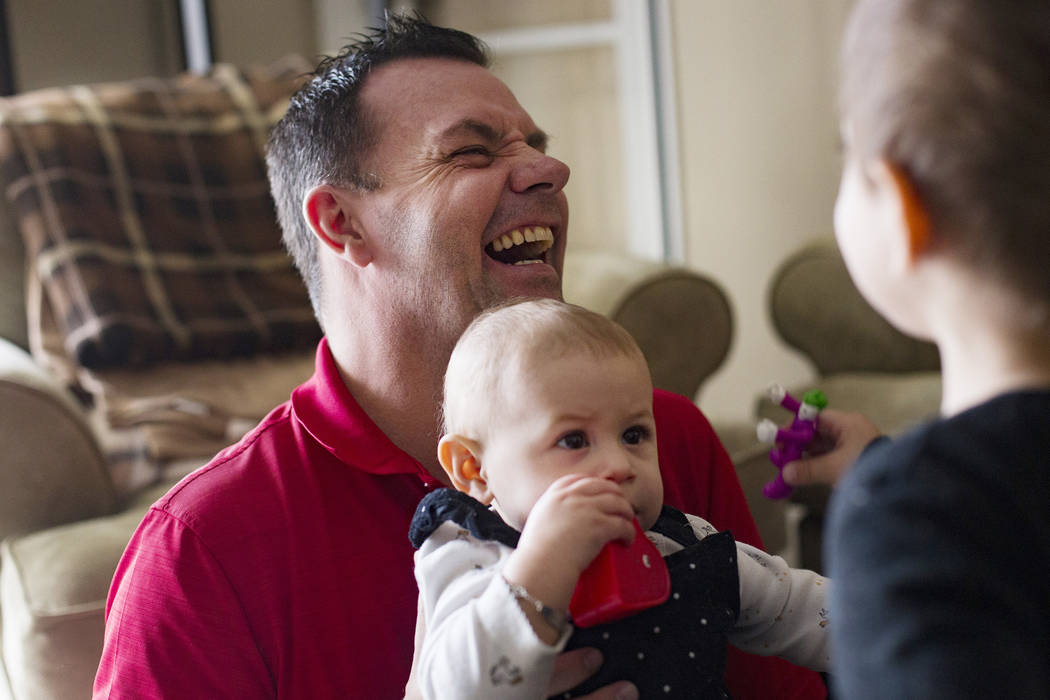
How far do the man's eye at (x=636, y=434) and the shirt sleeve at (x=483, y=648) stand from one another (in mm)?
164

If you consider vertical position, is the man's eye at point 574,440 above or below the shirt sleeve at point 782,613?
above

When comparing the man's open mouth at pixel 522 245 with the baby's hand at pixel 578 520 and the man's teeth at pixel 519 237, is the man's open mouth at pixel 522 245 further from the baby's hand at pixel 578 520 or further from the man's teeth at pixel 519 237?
the baby's hand at pixel 578 520

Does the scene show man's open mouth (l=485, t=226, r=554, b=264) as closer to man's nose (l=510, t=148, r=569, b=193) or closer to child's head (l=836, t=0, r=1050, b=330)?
man's nose (l=510, t=148, r=569, b=193)

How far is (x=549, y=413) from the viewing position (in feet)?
2.84

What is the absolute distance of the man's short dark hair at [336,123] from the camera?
124 centimetres

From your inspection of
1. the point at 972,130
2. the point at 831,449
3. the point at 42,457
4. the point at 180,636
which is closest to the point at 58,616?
the point at 42,457

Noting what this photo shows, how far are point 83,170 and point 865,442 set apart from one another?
5.77 ft

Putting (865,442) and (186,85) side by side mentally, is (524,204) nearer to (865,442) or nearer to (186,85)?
(865,442)

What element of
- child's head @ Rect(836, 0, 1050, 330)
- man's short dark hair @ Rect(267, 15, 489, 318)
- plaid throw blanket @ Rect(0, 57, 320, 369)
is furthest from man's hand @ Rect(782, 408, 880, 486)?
plaid throw blanket @ Rect(0, 57, 320, 369)

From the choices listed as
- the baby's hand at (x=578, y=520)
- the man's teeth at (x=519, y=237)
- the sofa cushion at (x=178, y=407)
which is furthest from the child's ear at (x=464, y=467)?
the sofa cushion at (x=178, y=407)

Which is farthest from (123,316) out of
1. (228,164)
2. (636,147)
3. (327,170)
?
(636,147)

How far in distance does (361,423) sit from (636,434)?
0.34 meters

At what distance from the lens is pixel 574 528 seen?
772 millimetres

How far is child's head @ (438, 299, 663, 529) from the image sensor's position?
2.84 ft
